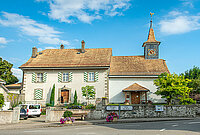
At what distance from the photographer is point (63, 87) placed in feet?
94.8

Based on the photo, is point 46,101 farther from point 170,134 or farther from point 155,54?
point 170,134

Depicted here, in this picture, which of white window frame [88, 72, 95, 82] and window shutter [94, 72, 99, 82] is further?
white window frame [88, 72, 95, 82]

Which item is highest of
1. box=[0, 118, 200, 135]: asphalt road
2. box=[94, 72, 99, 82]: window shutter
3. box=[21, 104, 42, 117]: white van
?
box=[94, 72, 99, 82]: window shutter

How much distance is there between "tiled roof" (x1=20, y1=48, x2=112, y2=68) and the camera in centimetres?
2953

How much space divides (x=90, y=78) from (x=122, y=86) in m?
4.68

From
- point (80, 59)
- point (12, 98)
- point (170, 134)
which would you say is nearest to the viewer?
point (170, 134)

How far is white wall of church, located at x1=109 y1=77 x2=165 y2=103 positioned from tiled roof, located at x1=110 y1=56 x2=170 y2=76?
3.21 feet

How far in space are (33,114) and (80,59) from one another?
1163cm

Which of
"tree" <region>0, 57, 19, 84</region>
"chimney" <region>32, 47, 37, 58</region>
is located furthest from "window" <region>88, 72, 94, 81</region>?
"tree" <region>0, 57, 19, 84</region>

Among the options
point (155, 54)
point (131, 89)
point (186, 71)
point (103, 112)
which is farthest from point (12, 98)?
point (186, 71)

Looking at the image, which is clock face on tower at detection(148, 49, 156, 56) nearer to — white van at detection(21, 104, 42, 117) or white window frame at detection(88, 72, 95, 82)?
white window frame at detection(88, 72, 95, 82)

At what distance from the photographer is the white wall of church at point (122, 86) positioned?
28.1 metres

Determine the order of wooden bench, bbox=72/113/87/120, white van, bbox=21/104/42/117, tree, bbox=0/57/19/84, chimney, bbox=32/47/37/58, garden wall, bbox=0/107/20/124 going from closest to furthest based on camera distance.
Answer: garden wall, bbox=0/107/20/124, wooden bench, bbox=72/113/87/120, white van, bbox=21/104/42/117, chimney, bbox=32/47/37/58, tree, bbox=0/57/19/84

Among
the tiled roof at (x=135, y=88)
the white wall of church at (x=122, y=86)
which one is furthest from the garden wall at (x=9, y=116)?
the tiled roof at (x=135, y=88)
